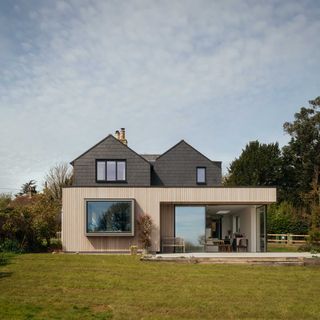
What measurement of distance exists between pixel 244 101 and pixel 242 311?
491 inches

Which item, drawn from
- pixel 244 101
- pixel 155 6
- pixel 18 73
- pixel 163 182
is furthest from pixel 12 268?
pixel 163 182

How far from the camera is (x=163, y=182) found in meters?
29.8

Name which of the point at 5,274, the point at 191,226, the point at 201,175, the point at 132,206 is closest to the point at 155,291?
the point at 5,274

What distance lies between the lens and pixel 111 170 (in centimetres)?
2708

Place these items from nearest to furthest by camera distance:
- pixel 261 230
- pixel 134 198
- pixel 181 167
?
1. pixel 134 198
2. pixel 261 230
3. pixel 181 167

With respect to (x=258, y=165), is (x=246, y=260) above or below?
below

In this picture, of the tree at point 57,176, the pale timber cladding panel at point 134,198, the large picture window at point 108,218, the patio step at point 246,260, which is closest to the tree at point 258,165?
the tree at point 57,176

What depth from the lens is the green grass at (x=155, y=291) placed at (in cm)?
1069

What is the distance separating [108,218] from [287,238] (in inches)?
680

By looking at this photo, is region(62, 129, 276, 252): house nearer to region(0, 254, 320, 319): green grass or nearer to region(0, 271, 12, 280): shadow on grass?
region(0, 254, 320, 319): green grass

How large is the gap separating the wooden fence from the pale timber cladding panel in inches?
425

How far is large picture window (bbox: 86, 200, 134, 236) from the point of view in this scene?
24719 mm

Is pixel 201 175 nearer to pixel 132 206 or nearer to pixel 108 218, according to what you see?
pixel 132 206

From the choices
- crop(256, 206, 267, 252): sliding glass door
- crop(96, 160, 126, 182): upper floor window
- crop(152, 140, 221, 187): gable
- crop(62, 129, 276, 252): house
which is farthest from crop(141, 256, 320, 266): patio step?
crop(152, 140, 221, 187): gable
